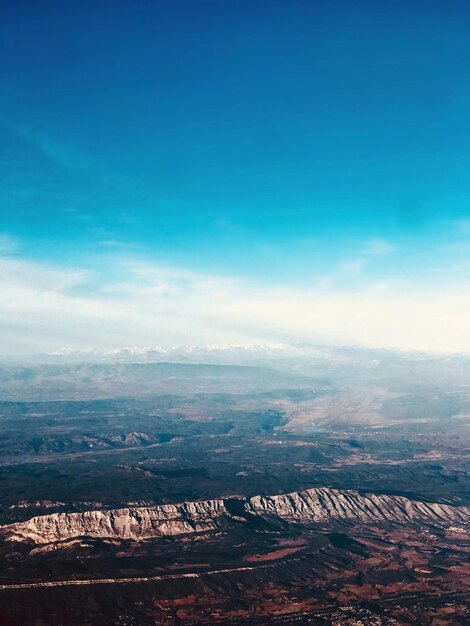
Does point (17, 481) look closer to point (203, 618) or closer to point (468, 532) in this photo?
point (203, 618)

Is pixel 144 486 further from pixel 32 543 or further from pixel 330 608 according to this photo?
pixel 330 608

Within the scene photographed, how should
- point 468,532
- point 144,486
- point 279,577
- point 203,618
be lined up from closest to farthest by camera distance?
point 203,618 < point 279,577 < point 468,532 < point 144,486

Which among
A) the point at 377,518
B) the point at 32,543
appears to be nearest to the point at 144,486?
the point at 32,543

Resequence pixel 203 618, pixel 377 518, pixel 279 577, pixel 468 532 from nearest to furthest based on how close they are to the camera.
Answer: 1. pixel 203 618
2. pixel 279 577
3. pixel 468 532
4. pixel 377 518

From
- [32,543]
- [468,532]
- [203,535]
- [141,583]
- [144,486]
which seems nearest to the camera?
[141,583]

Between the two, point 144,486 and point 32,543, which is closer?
point 32,543

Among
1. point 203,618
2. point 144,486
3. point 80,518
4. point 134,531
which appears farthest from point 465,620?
point 144,486
